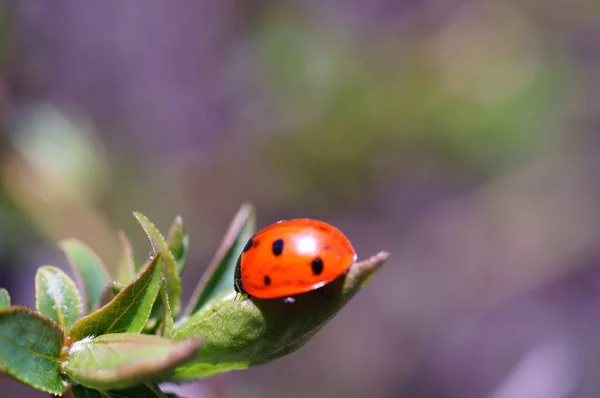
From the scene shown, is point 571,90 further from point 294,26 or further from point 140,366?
point 140,366

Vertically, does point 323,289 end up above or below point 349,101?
below

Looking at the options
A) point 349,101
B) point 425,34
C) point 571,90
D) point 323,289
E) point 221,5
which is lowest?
point 323,289

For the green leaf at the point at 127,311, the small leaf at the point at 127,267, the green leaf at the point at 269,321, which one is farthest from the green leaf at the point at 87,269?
the green leaf at the point at 269,321

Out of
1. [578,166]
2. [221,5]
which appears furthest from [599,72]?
[221,5]

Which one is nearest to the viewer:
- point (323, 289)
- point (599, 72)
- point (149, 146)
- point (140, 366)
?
point (140, 366)

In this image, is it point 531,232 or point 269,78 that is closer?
point 269,78

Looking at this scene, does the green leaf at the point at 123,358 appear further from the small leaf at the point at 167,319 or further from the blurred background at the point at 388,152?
the blurred background at the point at 388,152

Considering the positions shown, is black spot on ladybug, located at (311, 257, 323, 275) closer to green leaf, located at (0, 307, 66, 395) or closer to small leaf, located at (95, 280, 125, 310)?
small leaf, located at (95, 280, 125, 310)
